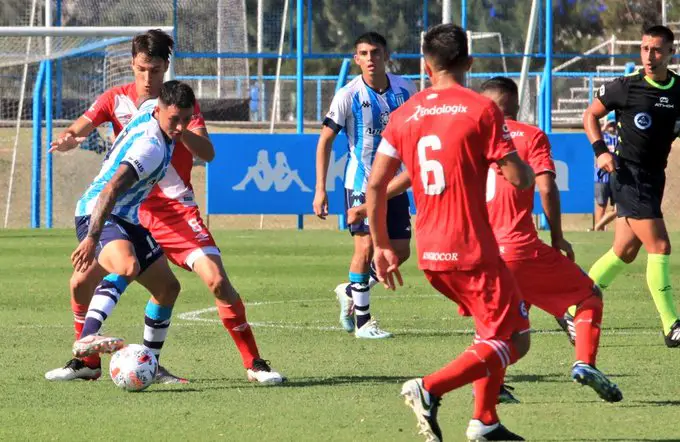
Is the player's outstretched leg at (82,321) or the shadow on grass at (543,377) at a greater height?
the player's outstretched leg at (82,321)

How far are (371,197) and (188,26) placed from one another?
1868cm

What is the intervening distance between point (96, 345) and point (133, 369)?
14.4 inches

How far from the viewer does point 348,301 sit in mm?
10758

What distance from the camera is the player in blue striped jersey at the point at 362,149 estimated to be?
10539 millimetres

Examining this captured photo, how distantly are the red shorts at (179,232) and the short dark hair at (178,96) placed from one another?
2.97 feet

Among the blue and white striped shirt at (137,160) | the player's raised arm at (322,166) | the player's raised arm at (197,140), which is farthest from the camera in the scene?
the player's raised arm at (322,166)

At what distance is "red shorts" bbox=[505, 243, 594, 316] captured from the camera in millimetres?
7340

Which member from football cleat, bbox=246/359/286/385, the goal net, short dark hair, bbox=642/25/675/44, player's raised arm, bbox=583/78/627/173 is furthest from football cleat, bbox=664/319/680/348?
the goal net

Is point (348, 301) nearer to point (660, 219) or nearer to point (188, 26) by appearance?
point (660, 219)

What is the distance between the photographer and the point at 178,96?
302 inches

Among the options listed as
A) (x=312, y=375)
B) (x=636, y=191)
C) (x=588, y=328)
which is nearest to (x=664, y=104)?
(x=636, y=191)

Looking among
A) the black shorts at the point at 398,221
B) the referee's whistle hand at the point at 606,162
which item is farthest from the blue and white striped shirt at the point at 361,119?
the referee's whistle hand at the point at 606,162

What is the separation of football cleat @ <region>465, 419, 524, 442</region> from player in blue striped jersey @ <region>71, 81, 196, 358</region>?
7.16 feet

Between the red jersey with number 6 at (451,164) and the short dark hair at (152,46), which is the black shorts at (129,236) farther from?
the red jersey with number 6 at (451,164)
